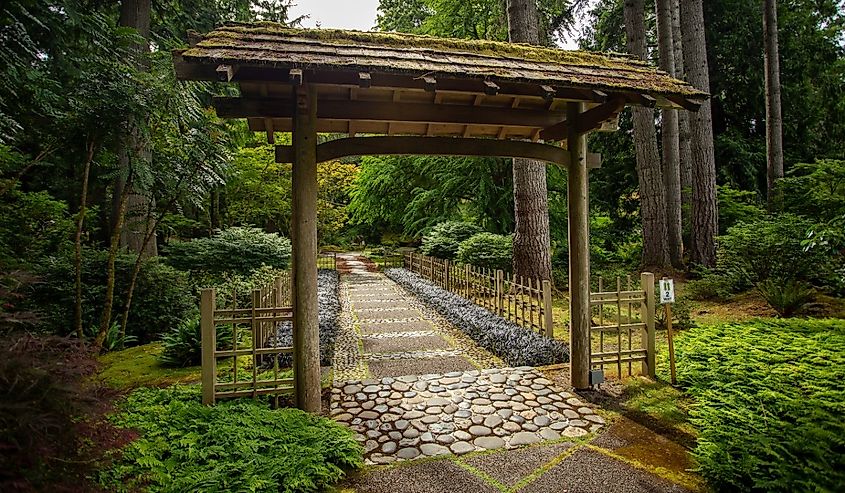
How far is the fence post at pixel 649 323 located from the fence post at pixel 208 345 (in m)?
4.63

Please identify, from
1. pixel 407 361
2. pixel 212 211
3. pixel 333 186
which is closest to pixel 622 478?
pixel 407 361

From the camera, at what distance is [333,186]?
23.3 meters

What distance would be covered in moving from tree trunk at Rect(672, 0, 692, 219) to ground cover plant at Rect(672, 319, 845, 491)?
33.0 feet

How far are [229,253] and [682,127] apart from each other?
13629 millimetres

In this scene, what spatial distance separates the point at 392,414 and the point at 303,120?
2.95 metres

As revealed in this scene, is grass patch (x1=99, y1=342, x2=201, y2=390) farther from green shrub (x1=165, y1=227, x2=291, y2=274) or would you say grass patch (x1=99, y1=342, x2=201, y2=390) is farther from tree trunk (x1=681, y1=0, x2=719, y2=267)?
tree trunk (x1=681, y1=0, x2=719, y2=267)

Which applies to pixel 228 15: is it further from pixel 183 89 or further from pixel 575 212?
pixel 575 212

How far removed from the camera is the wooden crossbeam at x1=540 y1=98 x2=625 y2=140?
425cm

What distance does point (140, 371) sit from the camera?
17.6 feet

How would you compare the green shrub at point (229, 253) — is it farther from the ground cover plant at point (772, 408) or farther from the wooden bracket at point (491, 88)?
the ground cover plant at point (772, 408)

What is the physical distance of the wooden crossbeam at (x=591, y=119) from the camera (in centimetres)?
425

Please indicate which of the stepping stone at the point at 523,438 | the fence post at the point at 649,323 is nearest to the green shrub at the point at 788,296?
the fence post at the point at 649,323

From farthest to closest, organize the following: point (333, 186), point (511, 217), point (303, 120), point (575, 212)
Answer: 1. point (333, 186)
2. point (511, 217)
3. point (575, 212)
4. point (303, 120)

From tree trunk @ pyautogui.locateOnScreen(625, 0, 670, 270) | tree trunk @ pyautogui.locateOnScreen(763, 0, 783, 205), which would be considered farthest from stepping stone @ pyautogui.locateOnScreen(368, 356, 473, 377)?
tree trunk @ pyautogui.locateOnScreen(763, 0, 783, 205)
